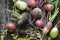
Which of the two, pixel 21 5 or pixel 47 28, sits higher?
pixel 21 5

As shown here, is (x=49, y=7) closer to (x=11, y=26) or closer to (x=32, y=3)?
(x=32, y=3)

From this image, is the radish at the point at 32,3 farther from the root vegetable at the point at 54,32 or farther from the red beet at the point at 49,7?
the root vegetable at the point at 54,32

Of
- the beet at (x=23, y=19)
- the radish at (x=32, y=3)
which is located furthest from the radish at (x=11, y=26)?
the radish at (x=32, y=3)

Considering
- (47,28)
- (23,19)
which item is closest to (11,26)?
(23,19)

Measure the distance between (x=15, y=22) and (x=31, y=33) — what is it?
103 millimetres

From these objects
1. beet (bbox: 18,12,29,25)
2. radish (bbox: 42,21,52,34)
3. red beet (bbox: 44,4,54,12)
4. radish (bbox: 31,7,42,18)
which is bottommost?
radish (bbox: 42,21,52,34)

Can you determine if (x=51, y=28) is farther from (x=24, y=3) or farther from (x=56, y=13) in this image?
(x=24, y=3)

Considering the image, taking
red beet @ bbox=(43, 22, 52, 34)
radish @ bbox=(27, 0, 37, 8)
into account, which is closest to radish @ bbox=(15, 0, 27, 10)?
radish @ bbox=(27, 0, 37, 8)

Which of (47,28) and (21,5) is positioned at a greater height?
(21,5)

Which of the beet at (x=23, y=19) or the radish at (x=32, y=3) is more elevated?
the radish at (x=32, y=3)

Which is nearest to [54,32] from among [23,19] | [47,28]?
[47,28]

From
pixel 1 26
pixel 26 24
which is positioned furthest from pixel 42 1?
pixel 1 26

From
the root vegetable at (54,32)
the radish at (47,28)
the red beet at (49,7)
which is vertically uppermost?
the red beet at (49,7)

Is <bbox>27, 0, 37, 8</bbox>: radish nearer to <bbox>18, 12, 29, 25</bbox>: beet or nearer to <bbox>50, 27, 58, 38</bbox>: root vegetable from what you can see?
<bbox>18, 12, 29, 25</bbox>: beet
